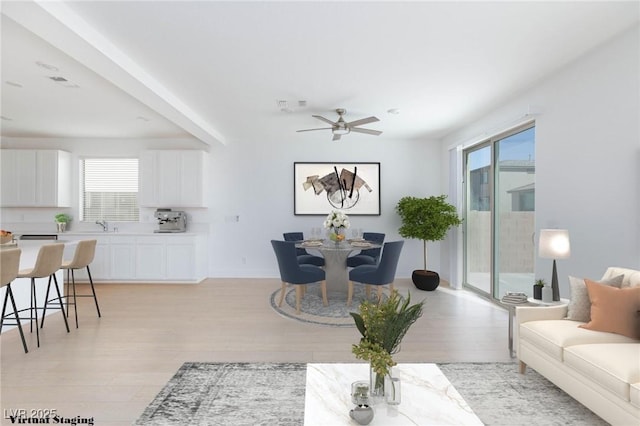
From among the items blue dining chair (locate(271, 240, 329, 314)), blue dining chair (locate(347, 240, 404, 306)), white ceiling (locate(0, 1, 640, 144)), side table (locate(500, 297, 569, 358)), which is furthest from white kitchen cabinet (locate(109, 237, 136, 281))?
side table (locate(500, 297, 569, 358))

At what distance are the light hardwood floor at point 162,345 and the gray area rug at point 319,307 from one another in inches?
6.0

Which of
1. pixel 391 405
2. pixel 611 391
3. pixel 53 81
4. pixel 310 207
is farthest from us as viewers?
pixel 310 207

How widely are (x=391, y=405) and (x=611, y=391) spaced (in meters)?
1.26

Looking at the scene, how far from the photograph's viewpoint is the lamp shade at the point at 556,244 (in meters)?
2.89

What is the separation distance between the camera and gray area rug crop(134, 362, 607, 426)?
2.18 m

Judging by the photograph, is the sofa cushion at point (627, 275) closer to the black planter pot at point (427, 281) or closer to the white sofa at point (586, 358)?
the white sofa at point (586, 358)

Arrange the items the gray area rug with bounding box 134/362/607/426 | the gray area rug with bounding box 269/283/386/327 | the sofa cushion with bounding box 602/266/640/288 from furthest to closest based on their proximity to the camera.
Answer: the gray area rug with bounding box 269/283/386/327
the sofa cushion with bounding box 602/266/640/288
the gray area rug with bounding box 134/362/607/426

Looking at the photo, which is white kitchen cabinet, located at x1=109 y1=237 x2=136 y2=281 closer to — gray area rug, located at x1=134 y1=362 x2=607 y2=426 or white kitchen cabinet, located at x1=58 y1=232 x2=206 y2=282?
white kitchen cabinet, located at x1=58 y1=232 x2=206 y2=282

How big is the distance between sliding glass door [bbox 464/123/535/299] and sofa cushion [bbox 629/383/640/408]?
2456 mm

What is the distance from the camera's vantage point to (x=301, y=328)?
3852mm

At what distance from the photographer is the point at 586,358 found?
206 cm

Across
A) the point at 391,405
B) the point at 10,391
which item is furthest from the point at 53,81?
the point at 391,405

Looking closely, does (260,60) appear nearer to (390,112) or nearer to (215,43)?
(215,43)

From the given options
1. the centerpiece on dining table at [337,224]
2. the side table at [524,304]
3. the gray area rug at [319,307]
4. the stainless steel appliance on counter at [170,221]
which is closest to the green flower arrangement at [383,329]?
the side table at [524,304]
